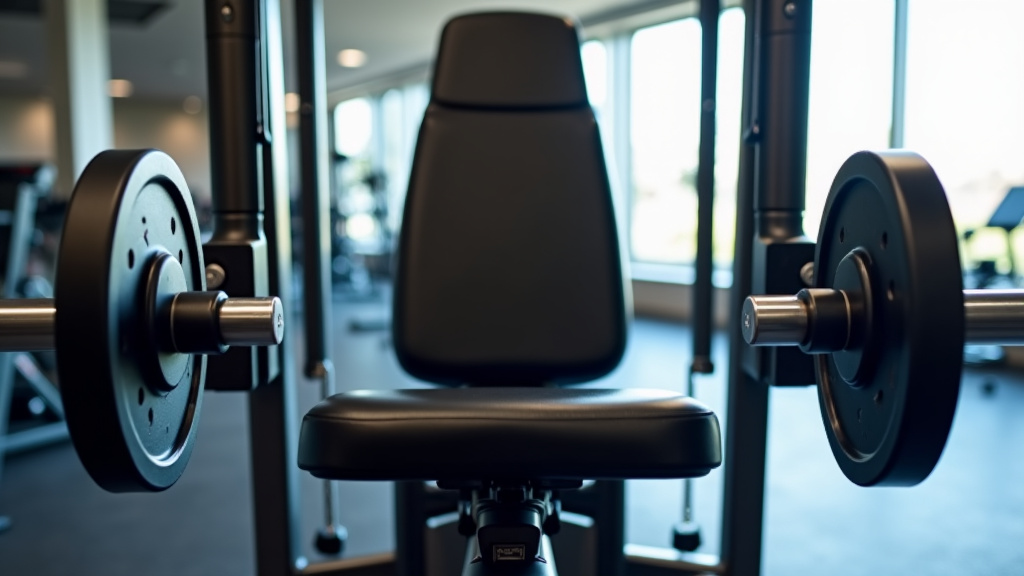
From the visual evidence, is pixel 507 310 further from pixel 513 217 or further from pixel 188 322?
pixel 188 322

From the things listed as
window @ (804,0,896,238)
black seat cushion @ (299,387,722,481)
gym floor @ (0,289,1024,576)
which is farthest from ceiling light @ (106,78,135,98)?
black seat cushion @ (299,387,722,481)

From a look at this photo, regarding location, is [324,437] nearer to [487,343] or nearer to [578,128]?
[487,343]

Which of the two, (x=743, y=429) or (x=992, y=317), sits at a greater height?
(x=992, y=317)

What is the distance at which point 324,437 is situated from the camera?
0.68 m

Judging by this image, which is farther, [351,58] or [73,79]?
[351,58]

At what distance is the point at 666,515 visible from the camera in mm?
2096

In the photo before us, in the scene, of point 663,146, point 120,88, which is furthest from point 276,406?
point 120,88

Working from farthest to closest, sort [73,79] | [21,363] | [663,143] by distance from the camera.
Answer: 1. [663,143]
2. [73,79]
3. [21,363]

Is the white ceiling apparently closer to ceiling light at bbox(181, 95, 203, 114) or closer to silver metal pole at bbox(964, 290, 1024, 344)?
ceiling light at bbox(181, 95, 203, 114)

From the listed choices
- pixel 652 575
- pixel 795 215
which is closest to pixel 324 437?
pixel 795 215

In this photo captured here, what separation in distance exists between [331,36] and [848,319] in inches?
274

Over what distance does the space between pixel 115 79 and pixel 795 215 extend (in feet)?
36.1

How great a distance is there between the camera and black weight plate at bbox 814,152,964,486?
56 centimetres

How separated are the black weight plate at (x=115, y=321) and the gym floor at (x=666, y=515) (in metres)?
1.22
